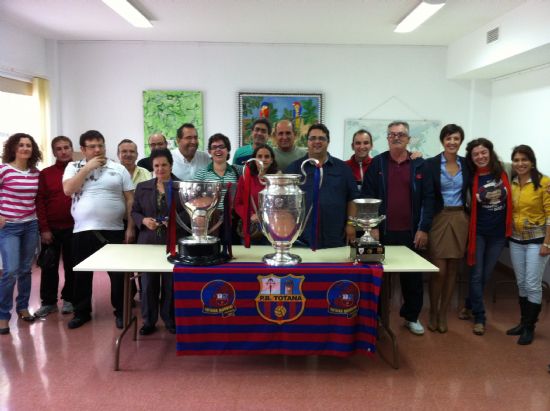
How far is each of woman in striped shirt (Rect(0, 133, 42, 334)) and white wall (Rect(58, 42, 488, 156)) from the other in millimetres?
2589

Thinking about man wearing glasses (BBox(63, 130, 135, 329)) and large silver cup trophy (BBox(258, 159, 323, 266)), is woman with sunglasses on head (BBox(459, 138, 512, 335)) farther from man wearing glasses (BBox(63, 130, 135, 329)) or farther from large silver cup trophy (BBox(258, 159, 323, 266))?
man wearing glasses (BBox(63, 130, 135, 329))

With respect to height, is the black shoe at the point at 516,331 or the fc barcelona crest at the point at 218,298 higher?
the fc barcelona crest at the point at 218,298

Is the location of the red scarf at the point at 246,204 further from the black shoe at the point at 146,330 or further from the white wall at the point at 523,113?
the white wall at the point at 523,113

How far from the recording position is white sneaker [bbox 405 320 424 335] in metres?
3.14

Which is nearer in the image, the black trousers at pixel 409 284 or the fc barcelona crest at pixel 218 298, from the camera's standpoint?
the fc barcelona crest at pixel 218 298

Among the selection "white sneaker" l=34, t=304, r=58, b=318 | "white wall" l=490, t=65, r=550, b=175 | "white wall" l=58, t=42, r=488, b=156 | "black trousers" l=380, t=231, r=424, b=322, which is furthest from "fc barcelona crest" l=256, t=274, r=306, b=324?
"white wall" l=58, t=42, r=488, b=156

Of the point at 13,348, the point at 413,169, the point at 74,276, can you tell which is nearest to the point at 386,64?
the point at 413,169

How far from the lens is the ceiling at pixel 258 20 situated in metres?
4.03

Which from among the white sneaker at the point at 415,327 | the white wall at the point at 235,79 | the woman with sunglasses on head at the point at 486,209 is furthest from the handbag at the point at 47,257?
the woman with sunglasses on head at the point at 486,209

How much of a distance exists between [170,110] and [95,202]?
281 centimetres

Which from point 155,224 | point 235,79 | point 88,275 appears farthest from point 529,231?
point 235,79

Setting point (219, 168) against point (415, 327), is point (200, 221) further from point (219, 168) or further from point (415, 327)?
point (415, 327)

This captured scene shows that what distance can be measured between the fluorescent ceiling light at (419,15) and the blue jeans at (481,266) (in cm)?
211

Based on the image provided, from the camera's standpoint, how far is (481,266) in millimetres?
3160
